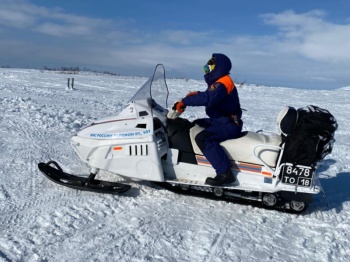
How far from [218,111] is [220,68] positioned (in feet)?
1.78

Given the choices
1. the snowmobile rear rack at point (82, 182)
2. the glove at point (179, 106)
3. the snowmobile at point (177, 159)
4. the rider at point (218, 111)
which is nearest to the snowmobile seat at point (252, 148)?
the snowmobile at point (177, 159)

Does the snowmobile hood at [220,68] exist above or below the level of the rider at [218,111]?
above

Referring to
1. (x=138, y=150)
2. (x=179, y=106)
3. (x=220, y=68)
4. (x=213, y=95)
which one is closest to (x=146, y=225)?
(x=138, y=150)

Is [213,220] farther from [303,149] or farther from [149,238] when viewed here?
[303,149]

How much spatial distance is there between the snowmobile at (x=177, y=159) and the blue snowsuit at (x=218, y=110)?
0.16 meters

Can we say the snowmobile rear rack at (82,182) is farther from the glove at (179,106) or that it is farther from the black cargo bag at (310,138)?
the black cargo bag at (310,138)

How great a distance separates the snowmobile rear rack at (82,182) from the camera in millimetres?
4605

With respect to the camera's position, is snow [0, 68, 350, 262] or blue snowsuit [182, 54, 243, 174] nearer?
snow [0, 68, 350, 262]

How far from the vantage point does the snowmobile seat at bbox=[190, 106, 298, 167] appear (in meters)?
4.44

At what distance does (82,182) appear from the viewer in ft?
15.5

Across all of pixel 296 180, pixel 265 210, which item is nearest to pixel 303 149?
pixel 296 180

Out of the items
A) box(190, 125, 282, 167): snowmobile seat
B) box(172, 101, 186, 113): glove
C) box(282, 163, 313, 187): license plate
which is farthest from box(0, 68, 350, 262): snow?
box(172, 101, 186, 113): glove

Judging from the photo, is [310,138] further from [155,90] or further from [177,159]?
[155,90]

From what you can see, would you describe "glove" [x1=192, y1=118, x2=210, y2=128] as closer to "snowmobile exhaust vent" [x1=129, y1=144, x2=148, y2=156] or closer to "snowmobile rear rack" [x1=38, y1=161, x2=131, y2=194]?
"snowmobile exhaust vent" [x1=129, y1=144, x2=148, y2=156]
